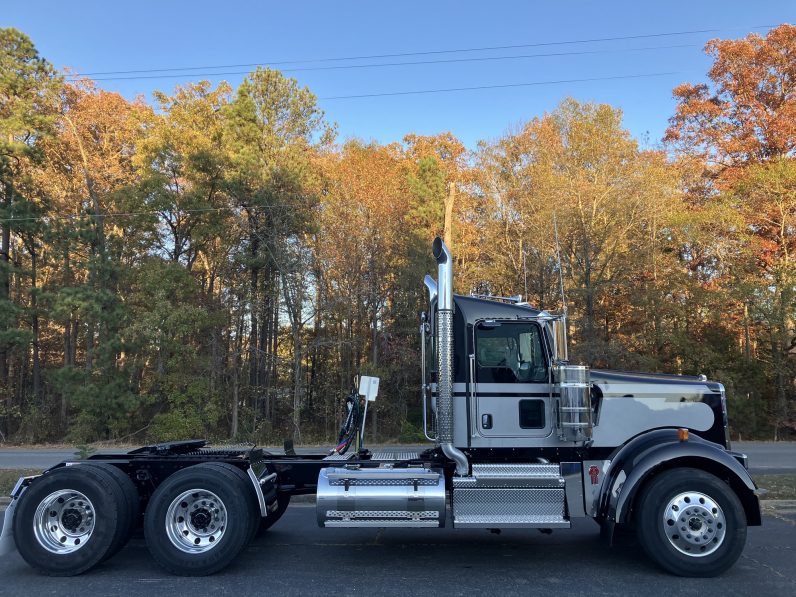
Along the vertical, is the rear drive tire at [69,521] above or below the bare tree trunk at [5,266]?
below

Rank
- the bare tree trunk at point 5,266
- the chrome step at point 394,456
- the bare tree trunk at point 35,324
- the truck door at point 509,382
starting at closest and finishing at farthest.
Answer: the truck door at point 509,382 < the chrome step at point 394,456 < the bare tree trunk at point 5,266 < the bare tree trunk at point 35,324

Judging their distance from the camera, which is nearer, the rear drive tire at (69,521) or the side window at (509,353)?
the rear drive tire at (69,521)

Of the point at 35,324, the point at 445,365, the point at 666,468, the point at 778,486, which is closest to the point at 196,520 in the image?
the point at 445,365

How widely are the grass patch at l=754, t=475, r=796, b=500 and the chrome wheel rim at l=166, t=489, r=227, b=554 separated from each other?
7677 millimetres

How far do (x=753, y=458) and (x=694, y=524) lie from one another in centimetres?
1001

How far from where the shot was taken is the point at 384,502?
18.5 feet

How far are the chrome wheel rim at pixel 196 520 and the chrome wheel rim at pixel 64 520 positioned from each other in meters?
0.79

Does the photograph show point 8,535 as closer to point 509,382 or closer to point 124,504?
point 124,504

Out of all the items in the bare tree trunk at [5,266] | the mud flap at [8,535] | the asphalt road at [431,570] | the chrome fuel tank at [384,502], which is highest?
the bare tree trunk at [5,266]

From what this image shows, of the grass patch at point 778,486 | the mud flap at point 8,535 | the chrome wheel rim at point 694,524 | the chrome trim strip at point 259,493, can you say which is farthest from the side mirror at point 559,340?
the mud flap at point 8,535

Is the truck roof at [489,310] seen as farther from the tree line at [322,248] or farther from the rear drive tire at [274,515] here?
the tree line at [322,248]

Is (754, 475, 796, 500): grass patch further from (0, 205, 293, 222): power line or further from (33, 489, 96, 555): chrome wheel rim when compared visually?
(0, 205, 293, 222): power line

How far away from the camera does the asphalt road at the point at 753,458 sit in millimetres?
12023

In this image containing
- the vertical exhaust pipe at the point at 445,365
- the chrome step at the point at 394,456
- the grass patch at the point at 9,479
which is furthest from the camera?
the grass patch at the point at 9,479
